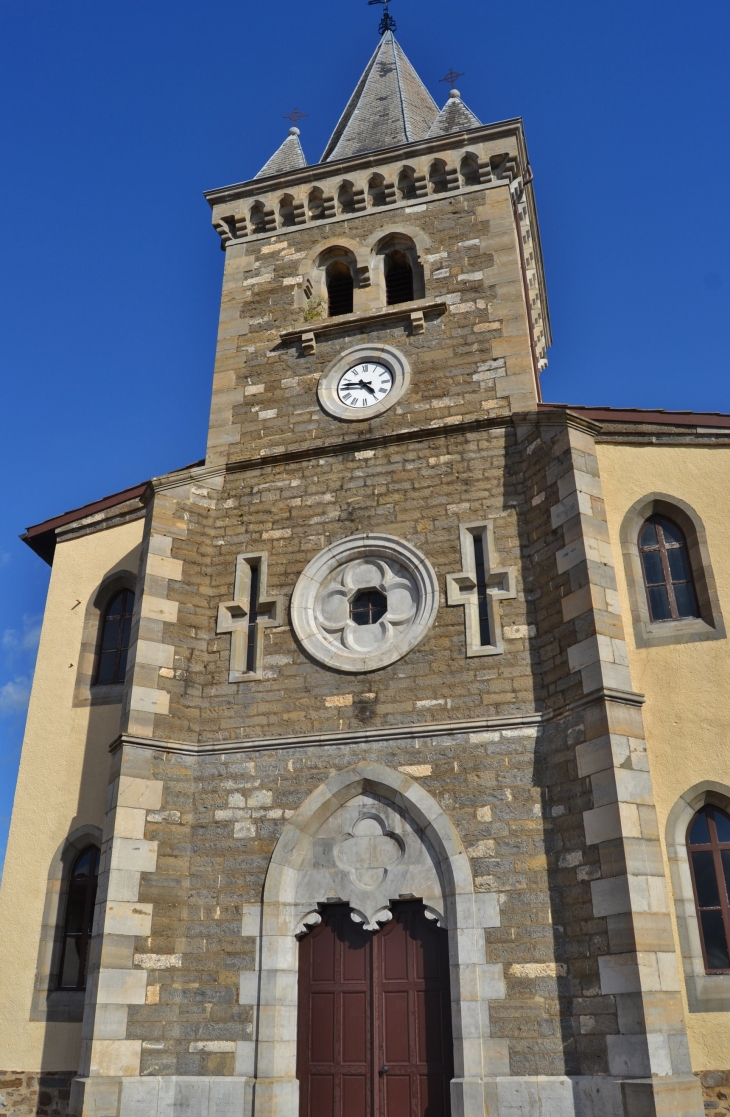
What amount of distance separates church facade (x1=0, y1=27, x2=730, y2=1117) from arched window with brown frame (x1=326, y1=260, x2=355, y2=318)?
91cm

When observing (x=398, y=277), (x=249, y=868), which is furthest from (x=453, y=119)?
(x=249, y=868)

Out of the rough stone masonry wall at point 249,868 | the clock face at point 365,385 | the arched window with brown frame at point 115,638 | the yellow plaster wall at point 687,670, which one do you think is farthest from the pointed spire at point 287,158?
the rough stone masonry wall at point 249,868

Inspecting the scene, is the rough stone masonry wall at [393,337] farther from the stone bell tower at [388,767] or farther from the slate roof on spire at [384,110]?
the slate roof on spire at [384,110]

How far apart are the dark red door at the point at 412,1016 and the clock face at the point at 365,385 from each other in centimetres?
630

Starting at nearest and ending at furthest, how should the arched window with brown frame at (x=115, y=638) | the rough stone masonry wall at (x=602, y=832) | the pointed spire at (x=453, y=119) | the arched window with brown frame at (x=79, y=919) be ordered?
the rough stone masonry wall at (x=602, y=832) → the arched window with brown frame at (x=79, y=919) → the arched window with brown frame at (x=115, y=638) → the pointed spire at (x=453, y=119)

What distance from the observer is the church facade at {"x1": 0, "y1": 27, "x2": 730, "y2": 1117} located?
8.91 m

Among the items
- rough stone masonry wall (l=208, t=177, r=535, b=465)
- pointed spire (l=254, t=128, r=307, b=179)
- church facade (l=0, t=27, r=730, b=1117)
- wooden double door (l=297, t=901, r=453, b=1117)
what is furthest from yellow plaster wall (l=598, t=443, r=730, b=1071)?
pointed spire (l=254, t=128, r=307, b=179)

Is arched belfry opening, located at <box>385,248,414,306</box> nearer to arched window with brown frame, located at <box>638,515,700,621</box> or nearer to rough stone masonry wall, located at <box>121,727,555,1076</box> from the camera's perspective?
arched window with brown frame, located at <box>638,515,700,621</box>

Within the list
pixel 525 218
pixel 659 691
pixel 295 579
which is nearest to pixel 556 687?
pixel 659 691

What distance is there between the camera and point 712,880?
916 cm

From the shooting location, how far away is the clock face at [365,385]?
12.7 meters

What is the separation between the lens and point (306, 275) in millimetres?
14391

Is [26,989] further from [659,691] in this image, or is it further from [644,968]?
[659,691]

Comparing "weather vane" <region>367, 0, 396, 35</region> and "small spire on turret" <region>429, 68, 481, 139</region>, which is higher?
"weather vane" <region>367, 0, 396, 35</region>
